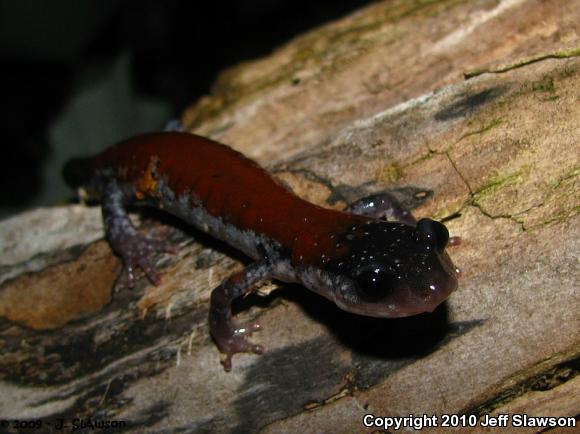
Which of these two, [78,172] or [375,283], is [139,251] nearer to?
[78,172]

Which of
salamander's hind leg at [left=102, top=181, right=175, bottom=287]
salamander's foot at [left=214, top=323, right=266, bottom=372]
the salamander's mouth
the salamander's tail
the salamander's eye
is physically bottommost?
salamander's foot at [left=214, top=323, right=266, bottom=372]

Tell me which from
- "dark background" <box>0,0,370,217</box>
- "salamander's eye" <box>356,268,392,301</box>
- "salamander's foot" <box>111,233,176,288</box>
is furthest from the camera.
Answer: "dark background" <box>0,0,370,217</box>

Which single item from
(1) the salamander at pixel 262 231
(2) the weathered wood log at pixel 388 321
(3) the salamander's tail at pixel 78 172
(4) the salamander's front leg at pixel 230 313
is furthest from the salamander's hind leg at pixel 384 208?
(3) the salamander's tail at pixel 78 172

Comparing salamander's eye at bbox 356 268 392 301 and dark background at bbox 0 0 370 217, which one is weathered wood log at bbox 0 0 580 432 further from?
dark background at bbox 0 0 370 217

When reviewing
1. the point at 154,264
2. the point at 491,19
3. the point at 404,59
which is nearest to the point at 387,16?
the point at 404,59

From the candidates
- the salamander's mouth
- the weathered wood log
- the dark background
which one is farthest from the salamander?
the dark background

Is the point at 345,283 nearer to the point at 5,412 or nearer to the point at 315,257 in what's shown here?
the point at 315,257

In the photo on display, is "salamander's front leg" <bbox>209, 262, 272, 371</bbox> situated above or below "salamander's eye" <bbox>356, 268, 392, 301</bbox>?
below

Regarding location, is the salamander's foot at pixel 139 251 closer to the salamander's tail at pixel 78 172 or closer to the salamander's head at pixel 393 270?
the salamander's tail at pixel 78 172
